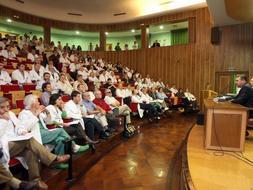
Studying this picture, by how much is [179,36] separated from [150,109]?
205 inches

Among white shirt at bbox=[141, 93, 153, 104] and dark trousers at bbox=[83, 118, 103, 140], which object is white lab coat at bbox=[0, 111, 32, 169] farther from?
white shirt at bbox=[141, 93, 153, 104]

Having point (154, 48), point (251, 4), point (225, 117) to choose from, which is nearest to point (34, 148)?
point (225, 117)

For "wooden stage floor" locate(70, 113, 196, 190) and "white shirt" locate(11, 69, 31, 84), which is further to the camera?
"white shirt" locate(11, 69, 31, 84)

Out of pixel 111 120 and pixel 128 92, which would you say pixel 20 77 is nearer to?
pixel 111 120

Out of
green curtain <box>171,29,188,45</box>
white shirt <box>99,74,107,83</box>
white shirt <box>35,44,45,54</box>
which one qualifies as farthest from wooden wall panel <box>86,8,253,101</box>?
white shirt <box>35,44,45,54</box>

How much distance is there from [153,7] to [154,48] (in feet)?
4.89

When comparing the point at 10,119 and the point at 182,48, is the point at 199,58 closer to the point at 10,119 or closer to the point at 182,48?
the point at 182,48

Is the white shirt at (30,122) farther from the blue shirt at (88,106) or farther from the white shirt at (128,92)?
the white shirt at (128,92)

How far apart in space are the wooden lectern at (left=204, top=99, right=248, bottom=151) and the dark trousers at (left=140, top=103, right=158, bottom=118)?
2.73 meters

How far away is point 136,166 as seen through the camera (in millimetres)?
2658

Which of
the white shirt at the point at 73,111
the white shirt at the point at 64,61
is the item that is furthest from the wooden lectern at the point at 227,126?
the white shirt at the point at 64,61

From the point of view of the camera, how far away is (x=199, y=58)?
766 centimetres

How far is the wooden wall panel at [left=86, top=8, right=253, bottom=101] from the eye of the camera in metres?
6.82

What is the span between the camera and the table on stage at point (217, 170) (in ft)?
5.68
